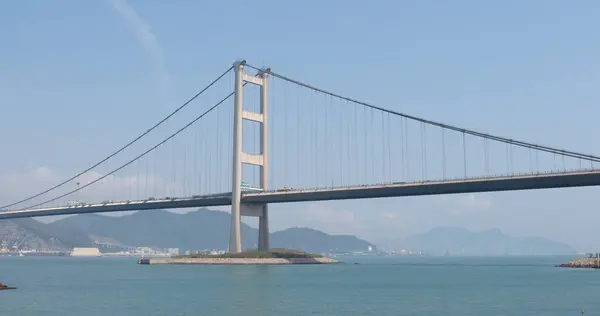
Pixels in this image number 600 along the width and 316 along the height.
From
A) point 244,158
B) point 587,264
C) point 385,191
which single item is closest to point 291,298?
point 385,191

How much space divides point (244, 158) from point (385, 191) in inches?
576

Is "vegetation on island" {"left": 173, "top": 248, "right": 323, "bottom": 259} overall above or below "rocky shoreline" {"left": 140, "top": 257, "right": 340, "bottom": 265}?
above

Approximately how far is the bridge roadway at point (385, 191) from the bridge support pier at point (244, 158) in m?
1.34

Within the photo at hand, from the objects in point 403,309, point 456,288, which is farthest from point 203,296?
point 456,288

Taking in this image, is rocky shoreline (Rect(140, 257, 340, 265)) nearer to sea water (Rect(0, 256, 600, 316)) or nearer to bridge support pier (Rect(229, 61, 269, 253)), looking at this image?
bridge support pier (Rect(229, 61, 269, 253))

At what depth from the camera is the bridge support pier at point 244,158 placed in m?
77.0

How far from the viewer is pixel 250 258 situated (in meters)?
78.7

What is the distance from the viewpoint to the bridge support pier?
7700 cm

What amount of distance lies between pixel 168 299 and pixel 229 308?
5367mm

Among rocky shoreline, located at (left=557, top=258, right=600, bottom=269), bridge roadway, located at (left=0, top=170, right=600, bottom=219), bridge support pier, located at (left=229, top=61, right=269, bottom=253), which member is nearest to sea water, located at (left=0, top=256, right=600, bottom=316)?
bridge roadway, located at (left=0, top=170, right=600, bottom=219)

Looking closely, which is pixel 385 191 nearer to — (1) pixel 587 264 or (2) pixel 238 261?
(2) pixel 238 261

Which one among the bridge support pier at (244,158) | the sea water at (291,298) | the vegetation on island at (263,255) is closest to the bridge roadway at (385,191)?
the bridge support pier at (244,158)

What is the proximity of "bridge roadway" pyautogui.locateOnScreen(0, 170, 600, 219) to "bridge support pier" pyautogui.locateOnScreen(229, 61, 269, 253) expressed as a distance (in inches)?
52.7

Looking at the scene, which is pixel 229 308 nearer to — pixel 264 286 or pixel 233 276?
pixel 264 286
